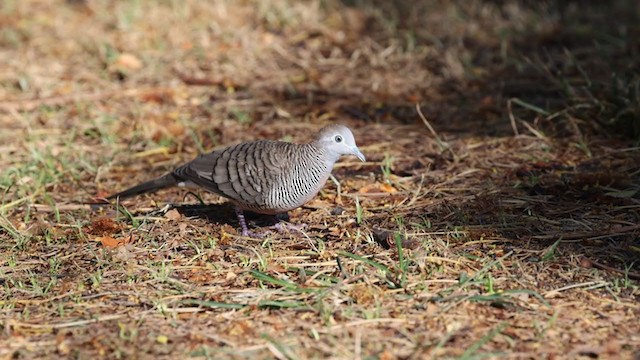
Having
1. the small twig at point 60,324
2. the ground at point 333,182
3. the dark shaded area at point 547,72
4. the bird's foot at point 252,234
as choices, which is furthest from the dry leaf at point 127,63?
the small twig at point 60,324

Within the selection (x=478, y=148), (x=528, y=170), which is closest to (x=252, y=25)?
(x=478, y=148)

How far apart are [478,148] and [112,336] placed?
3130mm

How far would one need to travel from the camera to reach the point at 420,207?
489 cm

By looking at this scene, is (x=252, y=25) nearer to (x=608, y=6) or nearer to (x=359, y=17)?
(x=359, y=17)

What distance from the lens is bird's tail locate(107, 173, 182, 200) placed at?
5.01 m

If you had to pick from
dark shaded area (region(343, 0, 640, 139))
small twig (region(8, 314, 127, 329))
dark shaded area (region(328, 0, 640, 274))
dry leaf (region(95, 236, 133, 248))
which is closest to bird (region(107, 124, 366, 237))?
dry leaf (region(95, 236, 133, 248))

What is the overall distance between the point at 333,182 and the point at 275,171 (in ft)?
2.87

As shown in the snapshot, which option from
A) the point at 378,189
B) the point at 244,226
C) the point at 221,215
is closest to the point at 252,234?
the point at 244,226

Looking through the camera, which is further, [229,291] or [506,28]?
[506,28]

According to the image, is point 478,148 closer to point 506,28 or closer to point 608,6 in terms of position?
point 506,28

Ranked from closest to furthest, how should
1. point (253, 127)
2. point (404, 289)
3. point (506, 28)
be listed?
1. point (404, 289)
2. point (253, 127)
3. point (506, 28)

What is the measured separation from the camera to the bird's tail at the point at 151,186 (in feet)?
16.4

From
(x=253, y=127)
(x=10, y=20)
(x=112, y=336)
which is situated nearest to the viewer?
(x=112, y=336)

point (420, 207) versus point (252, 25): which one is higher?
point (252, 25)
